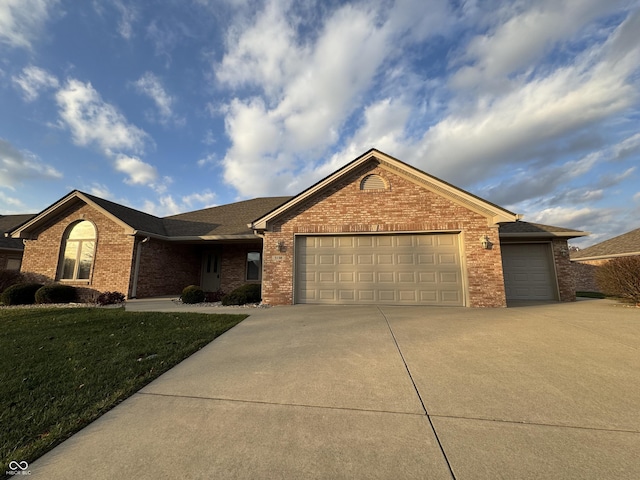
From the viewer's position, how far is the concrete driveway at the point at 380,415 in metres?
2.07

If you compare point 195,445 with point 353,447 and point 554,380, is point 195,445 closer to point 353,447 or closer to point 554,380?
point 353,447

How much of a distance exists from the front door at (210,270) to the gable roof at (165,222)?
183 centimetres

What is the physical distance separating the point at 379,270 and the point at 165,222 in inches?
483

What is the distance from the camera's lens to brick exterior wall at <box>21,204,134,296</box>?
39.4 ft

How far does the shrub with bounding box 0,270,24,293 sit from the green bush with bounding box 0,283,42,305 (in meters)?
1.94

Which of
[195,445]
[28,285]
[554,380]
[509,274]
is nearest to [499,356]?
[554,380]

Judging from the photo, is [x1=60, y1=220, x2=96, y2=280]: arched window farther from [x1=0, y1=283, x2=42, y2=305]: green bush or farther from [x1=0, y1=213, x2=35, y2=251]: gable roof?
[x1=0, y1=213, x2=35, y2=251]: gable roof

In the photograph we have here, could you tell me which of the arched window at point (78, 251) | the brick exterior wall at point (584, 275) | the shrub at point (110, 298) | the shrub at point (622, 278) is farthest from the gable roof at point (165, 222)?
the brick exterior wall at point (584, 275)

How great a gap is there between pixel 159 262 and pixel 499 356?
1372cm

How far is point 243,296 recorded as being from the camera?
10211 mm

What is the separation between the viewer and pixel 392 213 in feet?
31.6

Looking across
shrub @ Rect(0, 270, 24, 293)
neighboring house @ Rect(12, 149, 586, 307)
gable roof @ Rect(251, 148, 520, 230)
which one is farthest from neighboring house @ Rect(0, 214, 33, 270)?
gable roof @ Rect(251, 148, 520, 230)

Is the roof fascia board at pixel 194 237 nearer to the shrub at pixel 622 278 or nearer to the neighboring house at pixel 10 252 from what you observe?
the neighboring house at pixel 10 252

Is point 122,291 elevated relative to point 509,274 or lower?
lower
